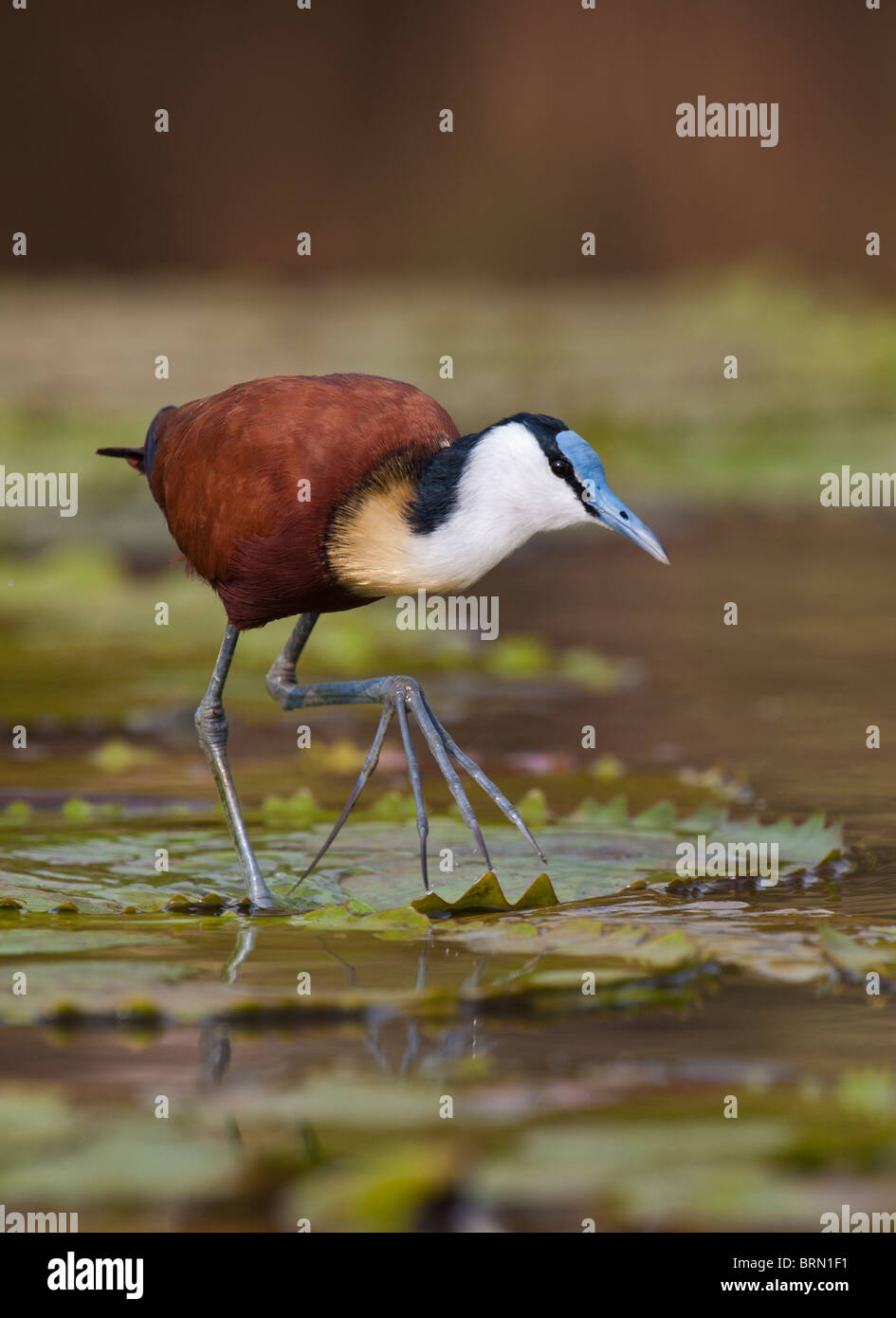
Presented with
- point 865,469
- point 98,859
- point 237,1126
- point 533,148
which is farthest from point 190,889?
point 533,148

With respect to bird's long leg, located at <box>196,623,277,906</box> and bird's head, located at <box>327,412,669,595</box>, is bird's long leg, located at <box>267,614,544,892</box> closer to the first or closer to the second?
bird's long leg, located at <box>196,623,277,906</box>

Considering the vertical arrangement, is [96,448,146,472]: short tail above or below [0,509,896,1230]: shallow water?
above

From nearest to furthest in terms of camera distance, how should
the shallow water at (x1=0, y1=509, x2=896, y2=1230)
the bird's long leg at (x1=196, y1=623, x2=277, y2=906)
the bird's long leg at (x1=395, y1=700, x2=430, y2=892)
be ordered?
the shallow water at (x1=0, y1=509, x2=896, y2=1230) → the bird's long leg at (x1=395, y1=700, x2=430, y2=892) → the bird's long leg at (x1=196, y1=623, x2=277, y2=906)

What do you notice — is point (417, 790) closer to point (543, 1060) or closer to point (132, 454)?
point (543, 1060)

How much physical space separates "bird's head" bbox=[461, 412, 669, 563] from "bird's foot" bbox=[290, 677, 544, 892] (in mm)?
574

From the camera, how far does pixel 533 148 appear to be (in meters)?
17.0

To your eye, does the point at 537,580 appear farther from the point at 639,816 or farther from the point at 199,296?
the point at 199,296

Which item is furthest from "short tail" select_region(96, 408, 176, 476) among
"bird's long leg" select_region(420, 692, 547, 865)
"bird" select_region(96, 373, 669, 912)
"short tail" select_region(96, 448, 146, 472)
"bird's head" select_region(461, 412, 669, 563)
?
"bird's head" select_region(461, 412, 669, 563)

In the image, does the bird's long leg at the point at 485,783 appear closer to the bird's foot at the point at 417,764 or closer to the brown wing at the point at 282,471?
the bird's foot at the point at 417,764

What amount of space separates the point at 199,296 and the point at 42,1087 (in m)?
13.7

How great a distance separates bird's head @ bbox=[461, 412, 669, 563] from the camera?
465 centimetres

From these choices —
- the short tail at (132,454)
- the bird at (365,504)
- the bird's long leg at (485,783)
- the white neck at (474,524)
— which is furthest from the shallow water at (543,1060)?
the short tail at (132,454)

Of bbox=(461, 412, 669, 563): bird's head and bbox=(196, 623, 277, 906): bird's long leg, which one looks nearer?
bbox=(461, 412, 669, 563): bird's head

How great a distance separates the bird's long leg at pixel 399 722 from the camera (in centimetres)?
480
